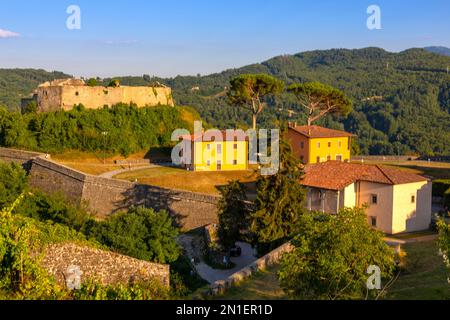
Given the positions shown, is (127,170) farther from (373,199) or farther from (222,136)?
(373,199)

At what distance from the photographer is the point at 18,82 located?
150 meters

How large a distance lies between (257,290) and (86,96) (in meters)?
45.3

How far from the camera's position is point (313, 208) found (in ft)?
107

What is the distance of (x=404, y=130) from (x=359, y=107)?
27.6 metres

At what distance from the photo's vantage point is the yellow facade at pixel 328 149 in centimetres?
4969

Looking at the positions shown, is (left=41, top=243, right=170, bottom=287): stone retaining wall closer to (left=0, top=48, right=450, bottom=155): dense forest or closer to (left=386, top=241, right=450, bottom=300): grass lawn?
(left=386, top=241, right=450, bottom=300): grass lawn

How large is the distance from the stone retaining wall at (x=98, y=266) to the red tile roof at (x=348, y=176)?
1633cm

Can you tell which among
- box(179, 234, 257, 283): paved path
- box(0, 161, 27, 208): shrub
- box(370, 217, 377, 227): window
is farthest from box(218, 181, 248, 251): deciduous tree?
box(0, 161, 27, 208): shrub

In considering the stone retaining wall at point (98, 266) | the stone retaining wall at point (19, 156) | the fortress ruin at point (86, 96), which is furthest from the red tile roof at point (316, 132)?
the stone retaining wall at point (98, 266)

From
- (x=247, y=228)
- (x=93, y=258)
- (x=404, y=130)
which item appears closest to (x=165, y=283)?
(x=93, y=258)

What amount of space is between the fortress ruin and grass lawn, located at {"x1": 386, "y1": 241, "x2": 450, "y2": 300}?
136 feet

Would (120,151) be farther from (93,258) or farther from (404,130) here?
(404,130)

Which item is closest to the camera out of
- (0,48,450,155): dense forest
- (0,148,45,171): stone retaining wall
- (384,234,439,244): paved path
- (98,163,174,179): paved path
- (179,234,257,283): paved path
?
(179,234,257,283): paved path

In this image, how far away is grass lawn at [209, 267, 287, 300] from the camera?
16969 millimetres
